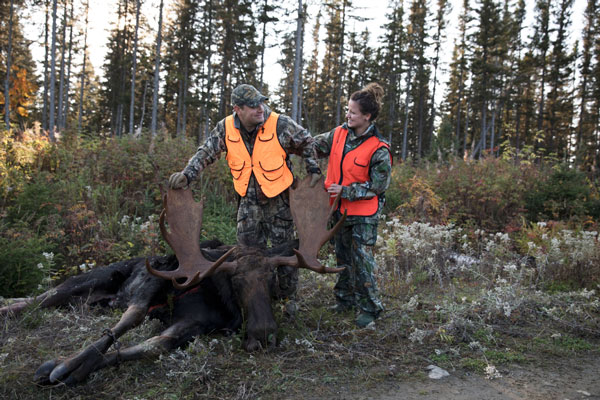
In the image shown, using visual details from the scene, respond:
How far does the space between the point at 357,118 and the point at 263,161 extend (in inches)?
39.2

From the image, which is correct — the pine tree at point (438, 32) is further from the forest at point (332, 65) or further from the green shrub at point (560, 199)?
the green shrub at point (560, 199)

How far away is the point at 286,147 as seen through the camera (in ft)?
13.6

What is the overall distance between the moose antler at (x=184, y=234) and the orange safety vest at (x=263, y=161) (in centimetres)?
56

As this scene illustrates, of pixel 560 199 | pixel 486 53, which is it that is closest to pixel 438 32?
pixel 486 53

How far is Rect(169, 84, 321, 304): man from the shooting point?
3995 millimetres

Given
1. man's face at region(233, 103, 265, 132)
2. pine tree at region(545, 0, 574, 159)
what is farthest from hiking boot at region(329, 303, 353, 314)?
pine tree at region(545, 0, 574, 159)

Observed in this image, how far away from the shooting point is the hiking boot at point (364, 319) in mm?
3882

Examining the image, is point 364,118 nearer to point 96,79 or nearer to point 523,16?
point 523,16

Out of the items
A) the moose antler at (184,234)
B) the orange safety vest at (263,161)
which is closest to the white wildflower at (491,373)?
the moose antler at (184,234)

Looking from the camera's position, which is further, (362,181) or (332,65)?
(332,65)

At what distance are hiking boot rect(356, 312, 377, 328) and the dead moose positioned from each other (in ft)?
2.69

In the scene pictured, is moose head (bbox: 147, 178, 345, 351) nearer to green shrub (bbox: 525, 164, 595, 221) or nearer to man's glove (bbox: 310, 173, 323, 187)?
man's glove (bbox: 310, 173, 323, 187)

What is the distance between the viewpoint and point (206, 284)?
150 inches

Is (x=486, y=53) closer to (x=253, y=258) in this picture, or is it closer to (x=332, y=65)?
(x=332, y=65)
